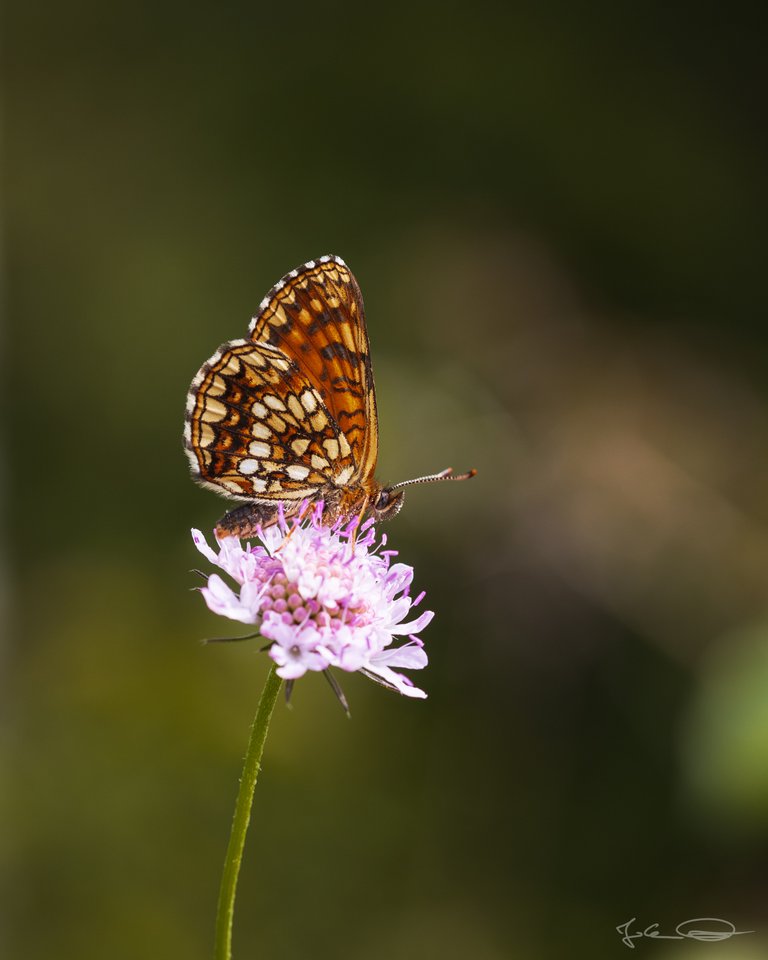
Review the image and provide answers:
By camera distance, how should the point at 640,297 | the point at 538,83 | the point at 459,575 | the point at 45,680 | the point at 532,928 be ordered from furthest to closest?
the point at 538,83 → the point at 640,297 → the point at 459,575 → the point at 45,680 → the point at 532,928

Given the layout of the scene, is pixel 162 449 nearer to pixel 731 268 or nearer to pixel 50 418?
pixel 50 418

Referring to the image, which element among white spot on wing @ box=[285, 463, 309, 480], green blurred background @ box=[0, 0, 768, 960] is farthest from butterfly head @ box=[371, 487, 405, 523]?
green blurred background @ box=[0, 0, 768, 960]

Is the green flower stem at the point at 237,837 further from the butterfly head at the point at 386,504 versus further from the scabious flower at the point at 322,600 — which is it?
the butterfly head at the point at 386,504

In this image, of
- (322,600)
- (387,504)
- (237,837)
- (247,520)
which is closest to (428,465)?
(387,504)

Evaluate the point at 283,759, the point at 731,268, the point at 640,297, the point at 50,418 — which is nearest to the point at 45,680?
the point at 283,759

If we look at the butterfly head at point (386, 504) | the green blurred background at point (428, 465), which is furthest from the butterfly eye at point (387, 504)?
the green blurred background at point (428, 465)

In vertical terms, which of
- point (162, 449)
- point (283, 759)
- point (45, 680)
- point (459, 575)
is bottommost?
point (283, 759)
